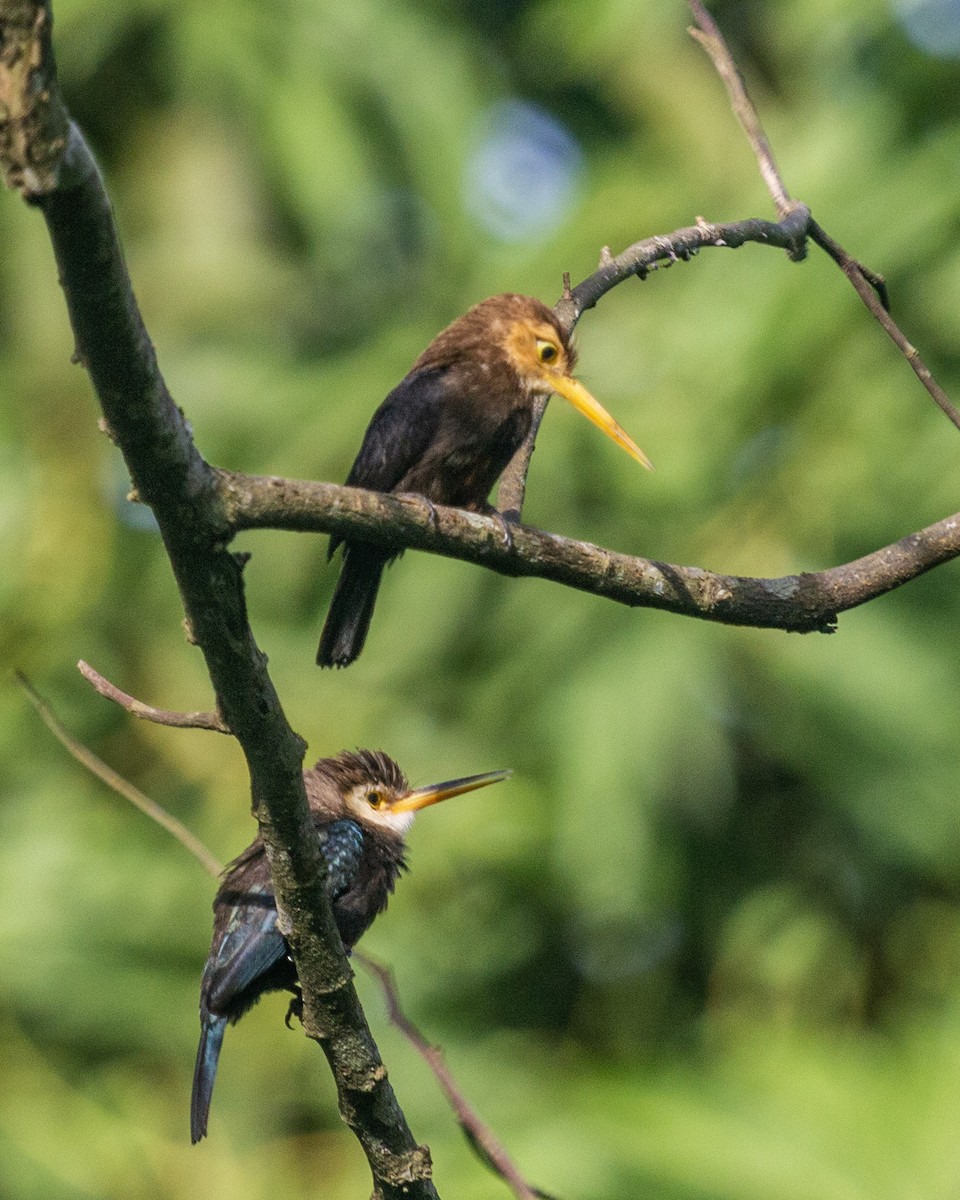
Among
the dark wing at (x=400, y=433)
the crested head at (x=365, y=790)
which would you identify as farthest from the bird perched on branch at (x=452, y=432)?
the crested head at (x=365, y=790)

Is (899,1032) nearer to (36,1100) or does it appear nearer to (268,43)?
(36,1100)

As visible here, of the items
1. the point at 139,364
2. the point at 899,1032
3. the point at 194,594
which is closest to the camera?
the point at 139,364

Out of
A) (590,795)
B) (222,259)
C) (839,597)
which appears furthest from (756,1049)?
(222,259)

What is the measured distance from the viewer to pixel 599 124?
376 inches

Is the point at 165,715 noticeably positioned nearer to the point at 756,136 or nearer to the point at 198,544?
the point at 198,544

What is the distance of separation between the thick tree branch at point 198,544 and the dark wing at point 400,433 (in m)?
1.92

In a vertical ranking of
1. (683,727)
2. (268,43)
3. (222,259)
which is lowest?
(683,727)

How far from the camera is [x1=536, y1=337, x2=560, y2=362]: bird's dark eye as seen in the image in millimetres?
4793

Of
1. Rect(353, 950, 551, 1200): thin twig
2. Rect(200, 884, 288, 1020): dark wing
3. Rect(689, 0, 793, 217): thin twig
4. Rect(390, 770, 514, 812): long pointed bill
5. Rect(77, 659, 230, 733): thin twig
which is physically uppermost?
Rect(689, 0, 793, 217): thin twig

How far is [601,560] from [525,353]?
6.43ft

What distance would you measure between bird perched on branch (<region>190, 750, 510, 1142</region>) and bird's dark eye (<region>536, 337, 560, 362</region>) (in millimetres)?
1185

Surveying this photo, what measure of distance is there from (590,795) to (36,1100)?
2.45 meters

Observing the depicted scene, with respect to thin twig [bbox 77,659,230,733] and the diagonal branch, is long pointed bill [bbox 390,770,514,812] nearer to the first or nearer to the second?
the diagonal branch

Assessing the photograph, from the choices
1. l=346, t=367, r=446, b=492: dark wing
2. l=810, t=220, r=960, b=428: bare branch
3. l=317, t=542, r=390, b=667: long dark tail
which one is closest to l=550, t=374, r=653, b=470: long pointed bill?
l=346, t=367, r=446, b=492: dark wing
